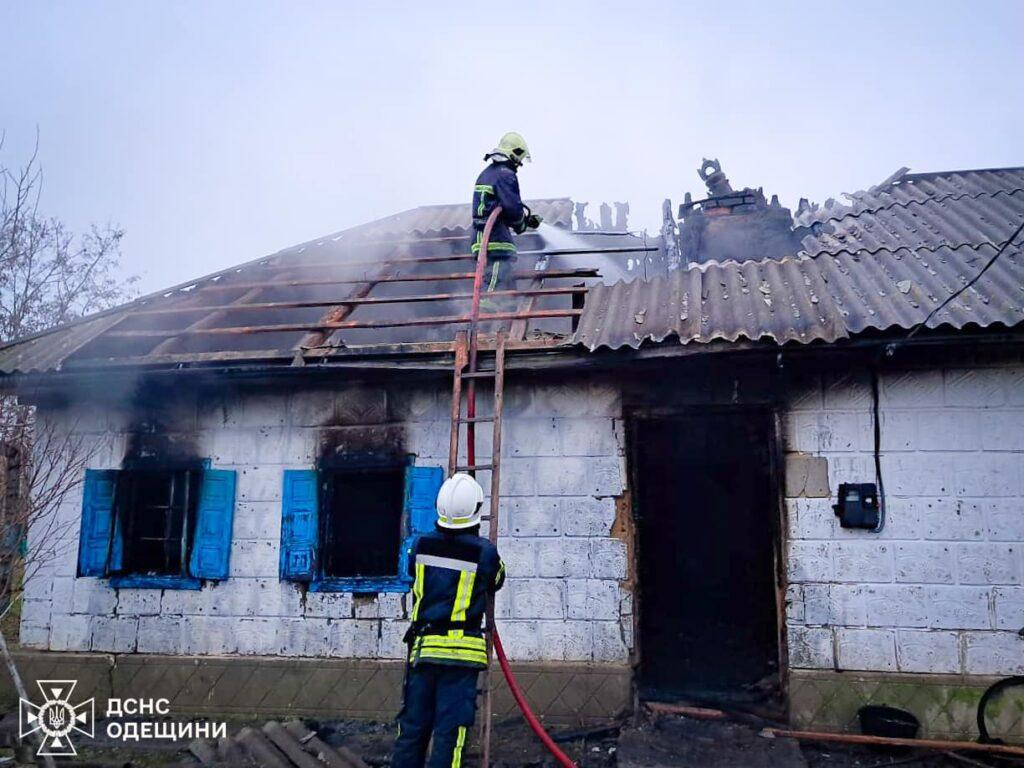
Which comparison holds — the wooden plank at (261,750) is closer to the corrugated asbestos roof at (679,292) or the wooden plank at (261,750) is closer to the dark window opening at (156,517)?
the dark window opening at (156,517)

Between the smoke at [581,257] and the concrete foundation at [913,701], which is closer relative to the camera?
the concrete foundation at [913,701]

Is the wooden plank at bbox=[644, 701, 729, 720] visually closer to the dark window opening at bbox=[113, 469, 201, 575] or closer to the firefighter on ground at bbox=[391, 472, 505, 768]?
the firefighter on ground at bbox=[391, 472, 505, 768]

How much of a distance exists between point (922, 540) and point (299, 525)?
5185 mm

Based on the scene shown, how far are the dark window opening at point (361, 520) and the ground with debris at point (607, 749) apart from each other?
1.31 meters

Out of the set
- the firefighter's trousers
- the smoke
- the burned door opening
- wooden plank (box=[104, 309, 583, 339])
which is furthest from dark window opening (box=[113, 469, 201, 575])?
the burned door opening

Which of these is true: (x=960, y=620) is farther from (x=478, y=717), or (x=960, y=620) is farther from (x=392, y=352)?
(x=392, y=352)

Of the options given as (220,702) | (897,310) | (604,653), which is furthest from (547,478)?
(220,702)

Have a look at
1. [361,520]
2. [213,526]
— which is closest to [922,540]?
[361,520]

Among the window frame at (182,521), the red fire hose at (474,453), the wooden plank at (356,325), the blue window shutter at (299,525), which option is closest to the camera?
the red fire hose at (474,453)

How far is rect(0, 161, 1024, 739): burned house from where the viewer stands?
15.9 ft

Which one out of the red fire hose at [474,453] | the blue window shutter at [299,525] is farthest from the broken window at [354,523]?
the red fire hose at [474,453]

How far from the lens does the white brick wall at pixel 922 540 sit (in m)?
4.77

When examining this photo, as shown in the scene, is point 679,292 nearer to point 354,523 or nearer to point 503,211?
point 503,211

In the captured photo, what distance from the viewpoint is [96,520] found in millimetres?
6062
